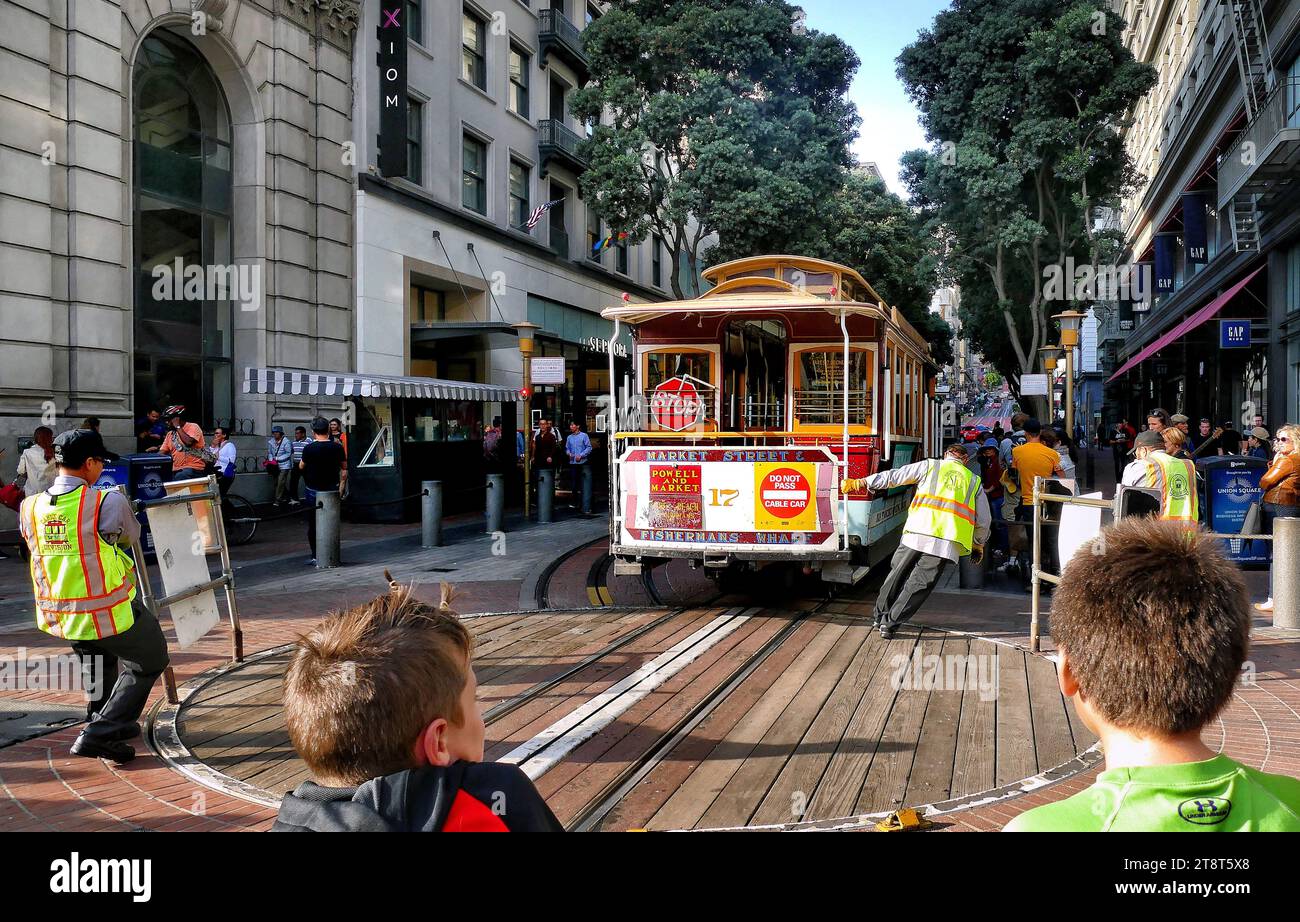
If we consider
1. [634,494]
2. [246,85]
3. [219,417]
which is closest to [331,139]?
[246,85]

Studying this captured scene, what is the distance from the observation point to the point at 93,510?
5125mm

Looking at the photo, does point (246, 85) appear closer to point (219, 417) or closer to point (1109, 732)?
point (219, 417)

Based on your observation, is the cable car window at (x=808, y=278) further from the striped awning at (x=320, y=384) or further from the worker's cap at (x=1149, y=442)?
the striped awning at (x=320, y=384)

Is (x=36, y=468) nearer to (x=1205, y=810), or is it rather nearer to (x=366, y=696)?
(x=366, y=696)

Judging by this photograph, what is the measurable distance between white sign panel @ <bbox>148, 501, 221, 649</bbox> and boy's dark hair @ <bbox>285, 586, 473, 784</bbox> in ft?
16.6

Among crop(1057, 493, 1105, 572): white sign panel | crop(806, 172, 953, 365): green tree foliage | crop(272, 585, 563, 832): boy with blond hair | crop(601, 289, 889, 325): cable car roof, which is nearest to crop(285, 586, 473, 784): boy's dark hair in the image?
crop(272, 585, 563, 832): boy with blond hair

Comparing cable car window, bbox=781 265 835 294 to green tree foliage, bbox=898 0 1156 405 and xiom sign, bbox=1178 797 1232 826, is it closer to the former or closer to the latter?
xiom sign, bbox=1178 797 1232 826

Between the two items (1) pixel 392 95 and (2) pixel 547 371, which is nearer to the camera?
(2) pixel 547 371

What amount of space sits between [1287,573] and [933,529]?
3.08m

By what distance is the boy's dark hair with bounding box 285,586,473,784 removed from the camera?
173 cm

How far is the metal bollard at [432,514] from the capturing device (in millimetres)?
13960

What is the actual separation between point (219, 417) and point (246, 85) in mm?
6394

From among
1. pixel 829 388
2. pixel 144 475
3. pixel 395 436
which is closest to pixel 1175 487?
pixel 829 388

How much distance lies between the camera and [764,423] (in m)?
11.7
